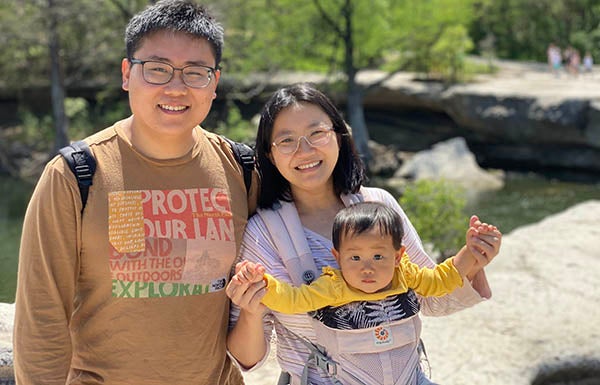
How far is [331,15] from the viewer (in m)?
17.7

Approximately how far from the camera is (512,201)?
13.6m

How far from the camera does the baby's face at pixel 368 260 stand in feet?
6.59

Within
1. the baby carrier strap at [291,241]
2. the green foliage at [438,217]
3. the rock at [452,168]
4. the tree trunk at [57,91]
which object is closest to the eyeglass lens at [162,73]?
the baby carrier strap at [291,241]

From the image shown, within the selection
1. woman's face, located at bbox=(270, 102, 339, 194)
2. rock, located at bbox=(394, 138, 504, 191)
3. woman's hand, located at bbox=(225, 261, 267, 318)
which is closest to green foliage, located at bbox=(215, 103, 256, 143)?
rock, located at bbox=(394, 138, 504, 191)

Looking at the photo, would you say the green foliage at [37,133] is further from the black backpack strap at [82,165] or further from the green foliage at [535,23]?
the black backpack strap at [82,165]

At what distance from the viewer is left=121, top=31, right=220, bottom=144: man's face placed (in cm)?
199

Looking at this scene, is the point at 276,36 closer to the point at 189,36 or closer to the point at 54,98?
the point at 54,98

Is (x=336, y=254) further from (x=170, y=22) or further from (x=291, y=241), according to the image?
(x=170, y=22)

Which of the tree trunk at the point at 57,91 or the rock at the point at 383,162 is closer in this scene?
the tree trunk at the point at 57,91

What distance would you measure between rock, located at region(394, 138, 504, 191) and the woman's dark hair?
12.8 m

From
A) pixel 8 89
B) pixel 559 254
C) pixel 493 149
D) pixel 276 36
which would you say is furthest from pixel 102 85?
pixel 559 254

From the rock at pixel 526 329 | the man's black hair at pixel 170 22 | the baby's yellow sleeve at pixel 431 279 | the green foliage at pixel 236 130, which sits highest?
the man's black hair at pixel 170 22

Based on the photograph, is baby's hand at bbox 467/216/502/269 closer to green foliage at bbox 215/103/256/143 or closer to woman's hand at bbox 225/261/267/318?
woman's hand at bbox 225/261/267/318

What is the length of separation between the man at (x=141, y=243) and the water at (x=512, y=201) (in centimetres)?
758
